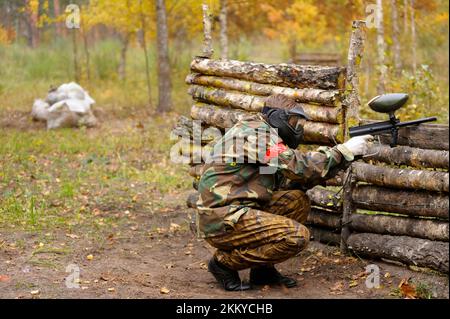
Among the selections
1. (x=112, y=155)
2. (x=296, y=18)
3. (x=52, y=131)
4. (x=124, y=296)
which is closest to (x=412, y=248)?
(x=124, y=296)

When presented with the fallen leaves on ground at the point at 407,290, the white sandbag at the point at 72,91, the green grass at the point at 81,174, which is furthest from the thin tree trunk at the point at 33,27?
the fallen leaves on ground at the point at 407,290

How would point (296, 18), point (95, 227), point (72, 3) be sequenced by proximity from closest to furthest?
point (95, 227) → point (72, 3) → point (296, 18)

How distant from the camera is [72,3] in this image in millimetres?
17625

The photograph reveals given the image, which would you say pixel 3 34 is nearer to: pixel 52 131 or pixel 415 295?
pixel 52 131

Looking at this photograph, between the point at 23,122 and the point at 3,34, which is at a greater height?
the point at 3,34

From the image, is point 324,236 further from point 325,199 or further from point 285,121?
point 285,121

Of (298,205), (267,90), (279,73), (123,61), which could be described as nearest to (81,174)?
(267,90)

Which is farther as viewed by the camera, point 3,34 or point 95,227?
point 3,34

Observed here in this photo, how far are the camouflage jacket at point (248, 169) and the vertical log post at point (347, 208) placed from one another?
86 cm

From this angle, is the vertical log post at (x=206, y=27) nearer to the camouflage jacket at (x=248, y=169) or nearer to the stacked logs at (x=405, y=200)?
the stacked logs at (x=405, y=200)

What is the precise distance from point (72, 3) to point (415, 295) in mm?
14393

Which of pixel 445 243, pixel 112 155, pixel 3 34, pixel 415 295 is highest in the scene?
pixel 3 34

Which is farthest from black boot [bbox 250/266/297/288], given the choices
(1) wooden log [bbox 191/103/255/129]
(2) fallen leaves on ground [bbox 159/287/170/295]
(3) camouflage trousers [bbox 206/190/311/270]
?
(1) wooden log [bbox 191/103/255/129]

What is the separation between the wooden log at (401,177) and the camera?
549 cm
